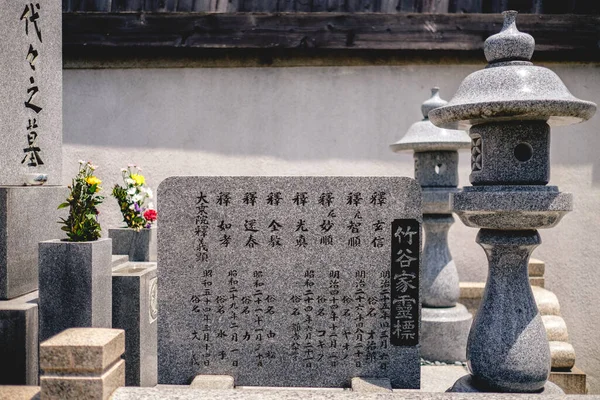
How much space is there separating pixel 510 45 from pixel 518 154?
0.68 m

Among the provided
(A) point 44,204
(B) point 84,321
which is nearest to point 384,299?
(B) point 84,321

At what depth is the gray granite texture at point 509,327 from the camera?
287 centimetres

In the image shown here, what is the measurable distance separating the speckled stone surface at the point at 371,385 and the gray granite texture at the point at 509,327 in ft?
1.89

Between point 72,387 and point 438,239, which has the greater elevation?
point 438,239

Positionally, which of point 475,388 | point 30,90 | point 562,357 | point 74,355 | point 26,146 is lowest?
point 562,357

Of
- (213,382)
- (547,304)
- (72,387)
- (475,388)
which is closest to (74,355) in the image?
(72,387)

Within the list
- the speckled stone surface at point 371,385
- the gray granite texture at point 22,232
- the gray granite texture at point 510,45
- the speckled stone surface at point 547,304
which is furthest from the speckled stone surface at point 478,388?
the gray granite texture at point 22,232

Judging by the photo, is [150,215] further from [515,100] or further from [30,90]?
[515,100]

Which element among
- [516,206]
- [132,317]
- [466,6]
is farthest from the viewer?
[466,6]

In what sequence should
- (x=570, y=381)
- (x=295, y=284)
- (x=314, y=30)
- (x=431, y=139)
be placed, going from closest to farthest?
(x=295, y=284) < (x=570, y=381) < (x=431, y=139) < (x=314, y=30)

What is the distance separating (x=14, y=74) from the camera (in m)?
3.64

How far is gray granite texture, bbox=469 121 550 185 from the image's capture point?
9.70 ft

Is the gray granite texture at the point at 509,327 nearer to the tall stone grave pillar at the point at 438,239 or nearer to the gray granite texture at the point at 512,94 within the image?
the gray granite texture at the point at 512,94

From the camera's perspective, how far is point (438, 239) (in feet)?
16.0
